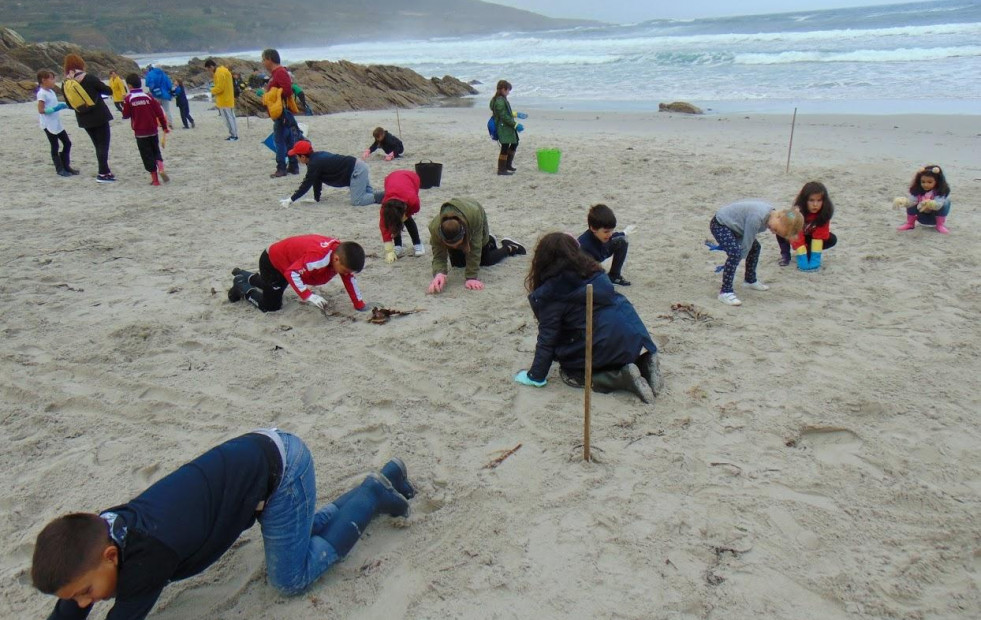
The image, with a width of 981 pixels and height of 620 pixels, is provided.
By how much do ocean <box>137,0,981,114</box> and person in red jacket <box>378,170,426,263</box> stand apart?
11619 millimetres

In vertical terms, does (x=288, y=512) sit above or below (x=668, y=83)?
below

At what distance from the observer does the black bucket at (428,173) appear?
8.17 m

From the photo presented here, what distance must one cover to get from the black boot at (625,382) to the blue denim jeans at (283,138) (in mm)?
7033

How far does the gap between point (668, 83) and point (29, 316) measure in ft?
69.7

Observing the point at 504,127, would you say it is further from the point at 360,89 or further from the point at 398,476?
the point at 360,89

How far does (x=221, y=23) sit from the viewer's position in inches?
3334

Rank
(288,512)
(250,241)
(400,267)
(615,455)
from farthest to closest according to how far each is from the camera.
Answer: (250,241) < (400,267) < (615,455) < (288,512)

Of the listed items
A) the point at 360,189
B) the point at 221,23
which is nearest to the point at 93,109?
the point at 360,189

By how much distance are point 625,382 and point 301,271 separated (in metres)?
2.40

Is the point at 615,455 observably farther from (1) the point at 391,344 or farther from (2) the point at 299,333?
(2) the point at 299,333

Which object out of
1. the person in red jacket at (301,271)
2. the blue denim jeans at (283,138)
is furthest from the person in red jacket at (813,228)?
the blue denim jeans at (283,138)

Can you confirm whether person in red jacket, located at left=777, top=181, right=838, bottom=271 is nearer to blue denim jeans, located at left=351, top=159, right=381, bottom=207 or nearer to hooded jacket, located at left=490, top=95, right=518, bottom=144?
hooded jacket, located at left=490, top=95, right=518, bottom=144

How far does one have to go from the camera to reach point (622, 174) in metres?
8.87

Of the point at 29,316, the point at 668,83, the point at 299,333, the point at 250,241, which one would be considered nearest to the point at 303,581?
the point at 299,333
